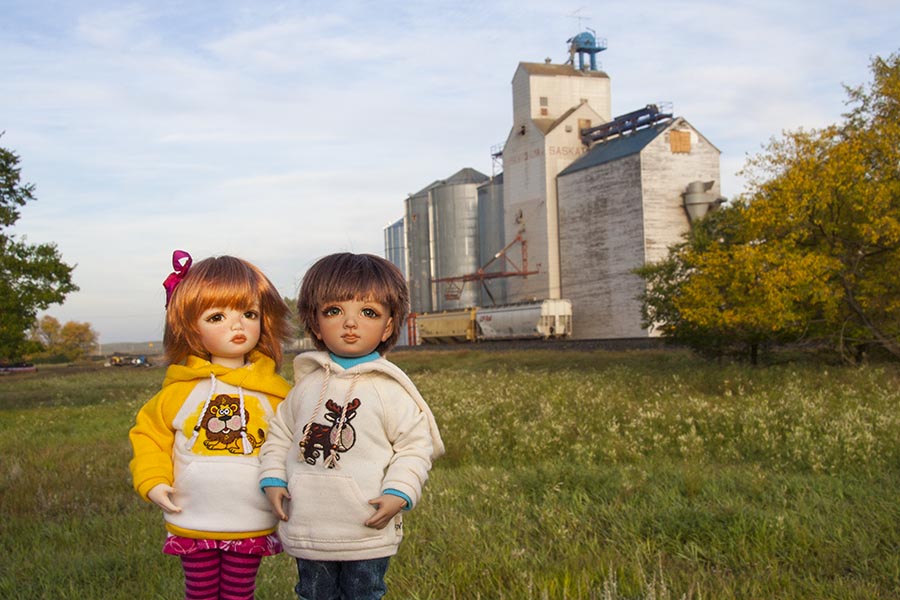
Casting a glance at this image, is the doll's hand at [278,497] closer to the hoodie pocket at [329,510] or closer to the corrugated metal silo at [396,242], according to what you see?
the hoodie pocket at [329,510]

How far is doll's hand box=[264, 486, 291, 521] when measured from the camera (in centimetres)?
298

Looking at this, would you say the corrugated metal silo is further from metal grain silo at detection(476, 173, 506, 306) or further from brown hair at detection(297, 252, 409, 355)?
brown hair at detection(297, 252, 409, 355)

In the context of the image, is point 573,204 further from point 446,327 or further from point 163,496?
point 163,496

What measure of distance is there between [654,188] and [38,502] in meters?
47.4

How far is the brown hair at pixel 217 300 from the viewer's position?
332 centimetres

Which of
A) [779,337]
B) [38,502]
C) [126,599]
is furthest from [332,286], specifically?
[779,337]

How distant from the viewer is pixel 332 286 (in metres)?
3.08

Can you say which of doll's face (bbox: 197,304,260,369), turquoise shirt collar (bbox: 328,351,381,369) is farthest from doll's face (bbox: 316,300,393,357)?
doll's face (bbox: 197,304,260,369)

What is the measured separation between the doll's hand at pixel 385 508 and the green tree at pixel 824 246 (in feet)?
56.0

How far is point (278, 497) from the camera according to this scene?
299cm

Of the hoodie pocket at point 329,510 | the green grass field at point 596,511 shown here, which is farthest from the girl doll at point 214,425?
the green grass field at point 596,511

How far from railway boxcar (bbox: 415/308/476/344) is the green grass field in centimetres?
4496

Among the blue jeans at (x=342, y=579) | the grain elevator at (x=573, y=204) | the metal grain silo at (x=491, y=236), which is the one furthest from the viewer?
the metal grain silo at (x=491, y=236)

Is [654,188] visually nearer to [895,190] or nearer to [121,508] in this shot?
[895,190]
